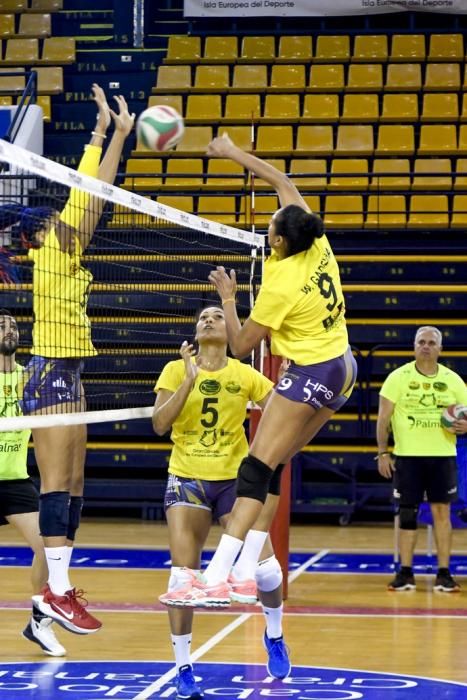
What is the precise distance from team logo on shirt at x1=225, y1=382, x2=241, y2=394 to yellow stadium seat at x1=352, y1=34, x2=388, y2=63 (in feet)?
37.8

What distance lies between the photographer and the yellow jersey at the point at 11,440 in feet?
25.7

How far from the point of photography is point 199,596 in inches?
229

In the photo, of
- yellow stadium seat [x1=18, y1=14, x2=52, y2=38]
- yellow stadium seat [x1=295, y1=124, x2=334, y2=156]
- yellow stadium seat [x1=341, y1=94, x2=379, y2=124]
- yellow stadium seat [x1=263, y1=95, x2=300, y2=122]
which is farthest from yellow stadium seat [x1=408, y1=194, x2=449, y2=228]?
yellow stadium seat [x1=18, y1=14, x2=52, y2=38]

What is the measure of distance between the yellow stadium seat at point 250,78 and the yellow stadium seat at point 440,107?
7.09 feet

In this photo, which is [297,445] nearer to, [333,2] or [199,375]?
[199,375]

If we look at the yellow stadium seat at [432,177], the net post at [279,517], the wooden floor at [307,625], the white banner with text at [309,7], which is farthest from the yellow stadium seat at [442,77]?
the net post at [279,517]

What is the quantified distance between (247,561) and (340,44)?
→ 13.0 meters

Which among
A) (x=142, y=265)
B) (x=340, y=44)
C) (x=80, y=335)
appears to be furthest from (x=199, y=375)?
(x=340, y=44)

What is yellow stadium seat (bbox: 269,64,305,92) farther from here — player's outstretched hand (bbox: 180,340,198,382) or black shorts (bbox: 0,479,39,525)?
player's outstretched hand (bbox: 180,340,198,382)

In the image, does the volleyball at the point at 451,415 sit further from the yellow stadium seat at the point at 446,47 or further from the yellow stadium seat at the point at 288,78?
the yellow stadium seat at the point at 446,47

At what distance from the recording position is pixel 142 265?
1487 centimetres

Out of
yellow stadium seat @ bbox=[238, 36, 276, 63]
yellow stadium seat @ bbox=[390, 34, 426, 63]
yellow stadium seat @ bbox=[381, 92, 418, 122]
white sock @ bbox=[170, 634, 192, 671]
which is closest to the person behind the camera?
white sock @ bbox=[170, 634, 192, 671]

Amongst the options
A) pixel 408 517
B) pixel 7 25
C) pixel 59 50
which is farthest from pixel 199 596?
pixel 7 25

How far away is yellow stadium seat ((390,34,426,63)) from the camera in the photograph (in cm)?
1769
